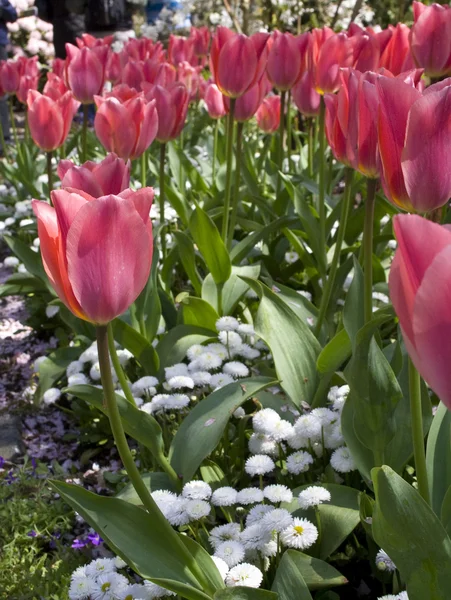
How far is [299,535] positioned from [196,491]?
9.7 inches

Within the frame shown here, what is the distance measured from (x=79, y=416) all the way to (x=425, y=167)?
1672 millimetres

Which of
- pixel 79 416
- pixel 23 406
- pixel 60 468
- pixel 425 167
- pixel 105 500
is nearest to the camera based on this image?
pixel 425 167

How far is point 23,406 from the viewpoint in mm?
2766

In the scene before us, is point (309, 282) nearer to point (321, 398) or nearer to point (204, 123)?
point (321, 398)

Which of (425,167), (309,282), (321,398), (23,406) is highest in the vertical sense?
(425,167)

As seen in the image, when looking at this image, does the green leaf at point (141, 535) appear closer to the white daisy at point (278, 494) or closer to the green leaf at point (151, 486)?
the white daisy at point (278, 494)

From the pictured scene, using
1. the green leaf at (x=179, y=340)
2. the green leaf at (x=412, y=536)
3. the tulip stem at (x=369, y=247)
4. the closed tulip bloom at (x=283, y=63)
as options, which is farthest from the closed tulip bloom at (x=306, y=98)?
the green leaf at (x=412, y=536)

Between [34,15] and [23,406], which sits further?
[34,15]

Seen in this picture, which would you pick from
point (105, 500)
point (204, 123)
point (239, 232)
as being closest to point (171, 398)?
point (105, 500)

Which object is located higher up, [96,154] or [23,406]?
[96,154]

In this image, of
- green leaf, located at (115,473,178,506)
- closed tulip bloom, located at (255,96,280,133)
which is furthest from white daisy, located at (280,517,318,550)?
closed tulip bloom, located at (255,96,280,133)

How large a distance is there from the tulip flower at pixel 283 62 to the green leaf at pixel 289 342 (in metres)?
1.02

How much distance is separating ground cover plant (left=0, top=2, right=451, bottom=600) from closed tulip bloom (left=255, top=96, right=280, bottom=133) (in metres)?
0.36

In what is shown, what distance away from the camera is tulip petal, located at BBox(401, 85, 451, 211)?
110 cm
